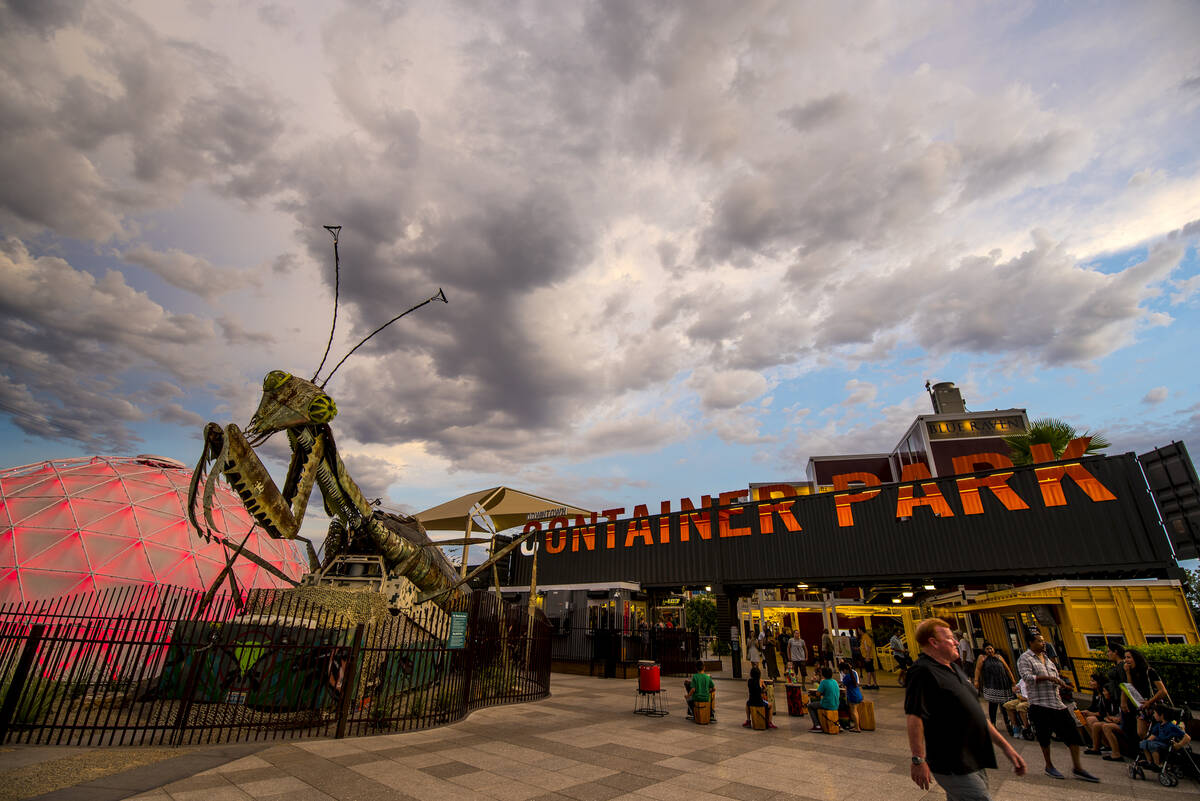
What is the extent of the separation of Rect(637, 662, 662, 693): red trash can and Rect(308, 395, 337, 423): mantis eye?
8834 mm

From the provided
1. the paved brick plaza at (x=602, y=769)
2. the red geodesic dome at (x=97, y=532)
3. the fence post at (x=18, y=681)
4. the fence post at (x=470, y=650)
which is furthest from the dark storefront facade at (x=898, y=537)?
the red geodesic dome at (x=97, y=532)

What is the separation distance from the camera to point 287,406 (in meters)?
8.08

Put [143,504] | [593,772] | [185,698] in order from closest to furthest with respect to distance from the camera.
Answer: [593,772]
[185,698]
[143,504]

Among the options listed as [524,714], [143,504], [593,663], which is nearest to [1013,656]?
[593,663]

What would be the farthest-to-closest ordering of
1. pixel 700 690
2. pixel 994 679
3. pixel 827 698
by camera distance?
pixel 700 690, pixel 827 698, pixel 994 679

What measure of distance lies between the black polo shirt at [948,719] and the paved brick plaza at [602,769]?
326cm

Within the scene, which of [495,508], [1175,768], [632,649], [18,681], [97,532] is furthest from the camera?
[632,649]

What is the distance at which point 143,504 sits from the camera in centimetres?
2023

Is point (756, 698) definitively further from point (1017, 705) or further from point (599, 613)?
point (599, 613)

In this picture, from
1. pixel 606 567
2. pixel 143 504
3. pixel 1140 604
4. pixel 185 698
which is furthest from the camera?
pixel 606 567

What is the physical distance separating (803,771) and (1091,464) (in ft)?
59.0

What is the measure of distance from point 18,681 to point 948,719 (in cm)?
1183

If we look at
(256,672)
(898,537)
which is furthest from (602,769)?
(898,537)

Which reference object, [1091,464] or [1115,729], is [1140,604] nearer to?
[1091,464]
